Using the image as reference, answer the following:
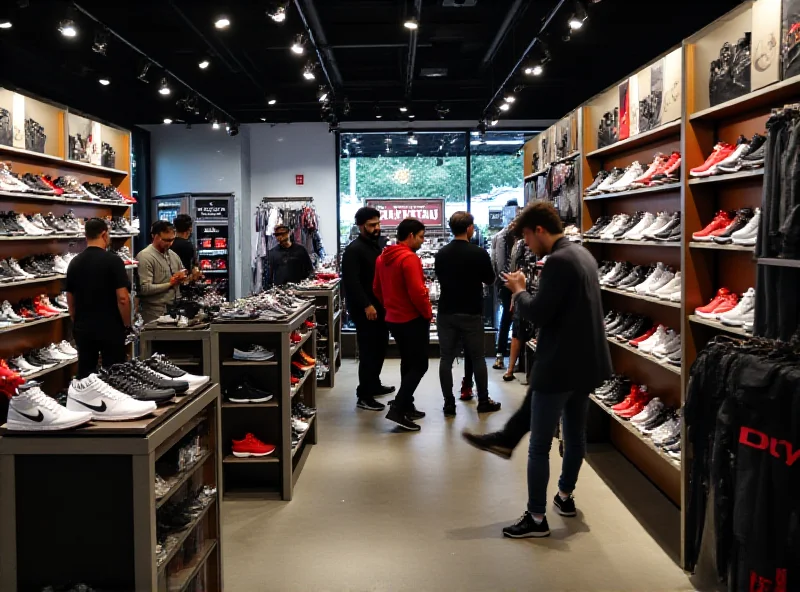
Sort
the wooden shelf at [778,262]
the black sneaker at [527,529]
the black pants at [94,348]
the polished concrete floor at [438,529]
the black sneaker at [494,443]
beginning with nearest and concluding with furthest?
the wooden shelf at [778,262], the polished concrete floor at [438,529], the black sneaker at [527,529], the black sneaker at [494,443], the black pants at [94,348]

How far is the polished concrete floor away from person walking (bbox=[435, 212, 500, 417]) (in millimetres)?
983

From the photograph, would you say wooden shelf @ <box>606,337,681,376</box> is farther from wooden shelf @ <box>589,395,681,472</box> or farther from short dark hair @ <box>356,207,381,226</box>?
short dark hair @ <box>356,207,381,226</box>

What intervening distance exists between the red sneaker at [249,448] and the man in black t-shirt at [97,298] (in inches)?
60.6

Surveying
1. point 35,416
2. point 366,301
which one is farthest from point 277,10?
point 35,416

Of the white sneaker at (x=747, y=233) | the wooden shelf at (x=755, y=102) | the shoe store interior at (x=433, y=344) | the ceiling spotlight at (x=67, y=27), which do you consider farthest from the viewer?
the ceiling spotlight at (x=67, y=27)

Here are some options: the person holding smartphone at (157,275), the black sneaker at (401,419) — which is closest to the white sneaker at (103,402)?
the black sneaker at (401,419)

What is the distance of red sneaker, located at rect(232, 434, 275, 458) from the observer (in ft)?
15.2

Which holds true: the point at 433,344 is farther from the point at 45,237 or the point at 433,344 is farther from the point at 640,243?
the point at 640,243

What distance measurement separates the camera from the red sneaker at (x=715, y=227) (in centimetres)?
360

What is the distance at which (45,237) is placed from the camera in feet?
22.0

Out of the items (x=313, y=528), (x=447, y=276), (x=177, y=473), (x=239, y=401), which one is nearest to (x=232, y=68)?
(x=447, y=276)

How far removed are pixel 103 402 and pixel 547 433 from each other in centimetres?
233

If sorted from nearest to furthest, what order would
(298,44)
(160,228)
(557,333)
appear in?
(557,333) < (160,228) < (298,44)

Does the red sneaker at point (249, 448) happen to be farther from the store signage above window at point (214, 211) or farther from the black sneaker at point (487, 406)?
the store signage above window at point (214, 211)
